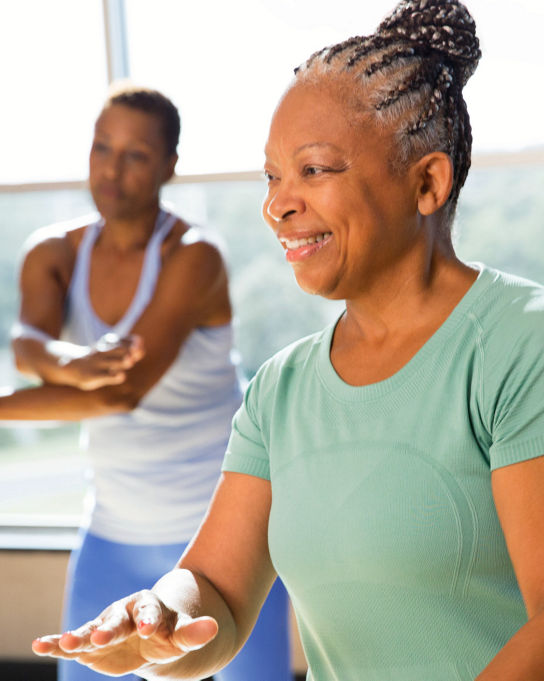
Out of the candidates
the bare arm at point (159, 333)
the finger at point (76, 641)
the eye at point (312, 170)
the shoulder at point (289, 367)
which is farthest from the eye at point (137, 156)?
the finger at point (76, 641)

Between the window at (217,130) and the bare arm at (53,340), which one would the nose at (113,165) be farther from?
the window at (217,130)

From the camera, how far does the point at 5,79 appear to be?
3.57 metres

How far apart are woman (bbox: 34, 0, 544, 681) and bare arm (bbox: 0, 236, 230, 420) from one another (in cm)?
85

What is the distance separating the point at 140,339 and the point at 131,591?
58 cm

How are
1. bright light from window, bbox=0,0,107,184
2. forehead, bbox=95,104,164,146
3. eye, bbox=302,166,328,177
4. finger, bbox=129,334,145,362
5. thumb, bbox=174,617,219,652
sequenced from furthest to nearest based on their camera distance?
bright light from window, bbox=0,0,107,184, forehead, bbox=95,104,164,146, finger, bbox=129,334,145,362, eye, bbox=302,166,328,177, thumb, bbox=174,617,219,652

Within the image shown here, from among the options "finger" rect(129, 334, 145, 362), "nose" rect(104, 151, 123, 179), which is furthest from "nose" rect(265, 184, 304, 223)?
"nose" rect(104, 151, 123, 179)

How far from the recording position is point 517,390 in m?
0.97

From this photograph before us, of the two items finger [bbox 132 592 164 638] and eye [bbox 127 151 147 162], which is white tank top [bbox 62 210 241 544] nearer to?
eye [bbox 127 151 147 162]

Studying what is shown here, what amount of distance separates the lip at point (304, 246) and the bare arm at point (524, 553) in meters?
0.35

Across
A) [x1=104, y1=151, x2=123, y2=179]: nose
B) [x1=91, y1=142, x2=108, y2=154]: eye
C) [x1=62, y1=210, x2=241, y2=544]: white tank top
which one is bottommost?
[x1=62, y1=210, x2=241, y2=544]: white tank top

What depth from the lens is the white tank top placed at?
2.21 m

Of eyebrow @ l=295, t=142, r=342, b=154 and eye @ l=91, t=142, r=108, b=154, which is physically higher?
eye @ l=91, t=142, r=108, b=154

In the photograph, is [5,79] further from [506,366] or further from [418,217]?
[506,366]

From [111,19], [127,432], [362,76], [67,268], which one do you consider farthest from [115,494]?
[111,19]
